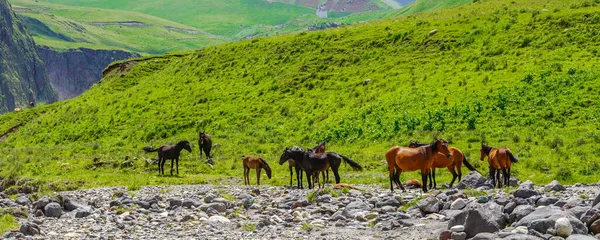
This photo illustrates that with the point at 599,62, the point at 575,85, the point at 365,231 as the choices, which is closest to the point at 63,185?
the point at 365,231

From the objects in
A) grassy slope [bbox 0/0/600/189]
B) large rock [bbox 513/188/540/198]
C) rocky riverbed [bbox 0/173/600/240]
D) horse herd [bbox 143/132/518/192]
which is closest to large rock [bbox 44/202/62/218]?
rocky riverbed [bbox 0/173/600/240]

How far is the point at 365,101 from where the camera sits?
55250mm

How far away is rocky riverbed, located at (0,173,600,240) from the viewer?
13.3 metres

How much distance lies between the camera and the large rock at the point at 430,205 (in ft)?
55.5

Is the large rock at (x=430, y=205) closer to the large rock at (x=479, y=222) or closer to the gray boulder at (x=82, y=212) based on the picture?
the large rock at (x=479, y=222)

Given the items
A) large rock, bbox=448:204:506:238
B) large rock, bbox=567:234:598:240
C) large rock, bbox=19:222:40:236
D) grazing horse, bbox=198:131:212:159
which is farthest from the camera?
grazing horse, bbox=198:131:212:159

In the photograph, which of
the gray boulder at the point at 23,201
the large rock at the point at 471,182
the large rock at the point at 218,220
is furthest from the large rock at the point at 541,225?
the gray boulder at the point at 23,201

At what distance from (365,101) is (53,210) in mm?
38400

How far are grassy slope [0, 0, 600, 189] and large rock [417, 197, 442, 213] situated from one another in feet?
34.5

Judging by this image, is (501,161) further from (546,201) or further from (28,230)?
(28,230)

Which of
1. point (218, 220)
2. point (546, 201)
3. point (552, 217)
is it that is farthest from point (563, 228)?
point (218, 220)

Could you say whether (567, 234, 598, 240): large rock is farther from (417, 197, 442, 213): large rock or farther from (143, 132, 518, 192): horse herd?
(143, 132, 518, 192): horse herd

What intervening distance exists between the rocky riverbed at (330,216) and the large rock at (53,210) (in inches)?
1.3

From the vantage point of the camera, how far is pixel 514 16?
214 ft
